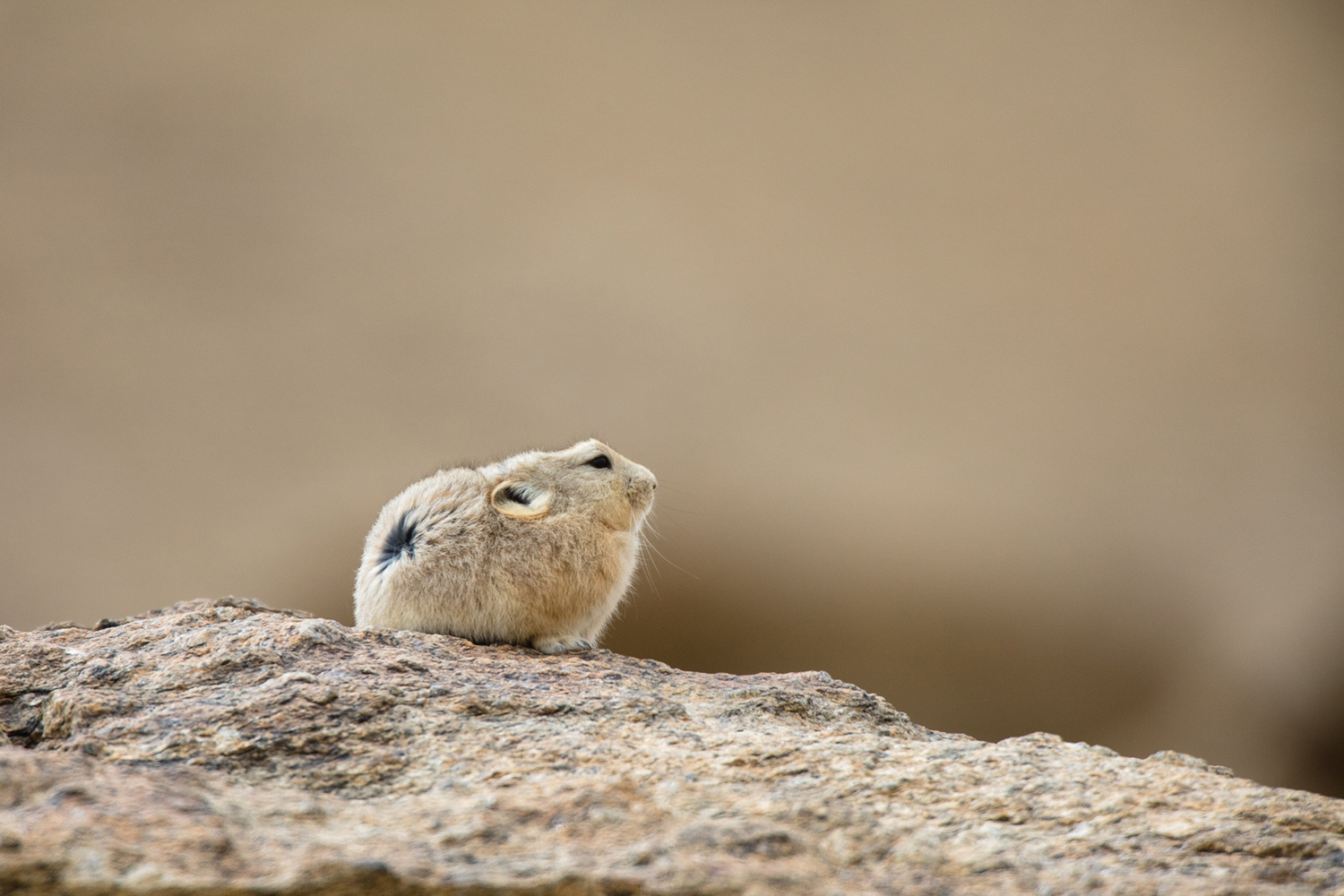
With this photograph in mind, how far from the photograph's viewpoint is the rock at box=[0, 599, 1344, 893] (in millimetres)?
1149

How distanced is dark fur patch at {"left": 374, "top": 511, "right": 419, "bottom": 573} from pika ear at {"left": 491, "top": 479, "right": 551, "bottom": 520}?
206 mm

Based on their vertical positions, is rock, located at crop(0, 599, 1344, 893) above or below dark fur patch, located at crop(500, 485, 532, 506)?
below

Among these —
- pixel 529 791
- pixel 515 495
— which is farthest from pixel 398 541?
pixel 529 791

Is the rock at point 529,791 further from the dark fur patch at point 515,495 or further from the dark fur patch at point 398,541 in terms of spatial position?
the dark fur patch at point 515,495

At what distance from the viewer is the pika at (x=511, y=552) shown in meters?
2.36

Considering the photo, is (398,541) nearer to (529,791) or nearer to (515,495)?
(515,495)

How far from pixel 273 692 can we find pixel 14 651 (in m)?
0.67

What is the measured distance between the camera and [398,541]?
A: 2479 mm

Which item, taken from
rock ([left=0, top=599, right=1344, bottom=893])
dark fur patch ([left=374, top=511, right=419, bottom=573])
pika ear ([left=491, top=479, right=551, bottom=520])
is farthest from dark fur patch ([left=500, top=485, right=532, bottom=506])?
rock ([left=0, top=599, right=1344, bottom=893])

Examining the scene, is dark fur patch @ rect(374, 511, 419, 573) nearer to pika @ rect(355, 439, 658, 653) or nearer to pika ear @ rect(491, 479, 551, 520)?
pika @ rect(355, 439, 658, 653)

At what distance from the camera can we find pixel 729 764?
158 centimetres

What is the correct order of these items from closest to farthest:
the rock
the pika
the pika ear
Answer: the rock → the pika → the pika ear

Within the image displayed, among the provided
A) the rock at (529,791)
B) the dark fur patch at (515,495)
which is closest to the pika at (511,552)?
the dark fur patch at (515,495)

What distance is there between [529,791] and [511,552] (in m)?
0.98
